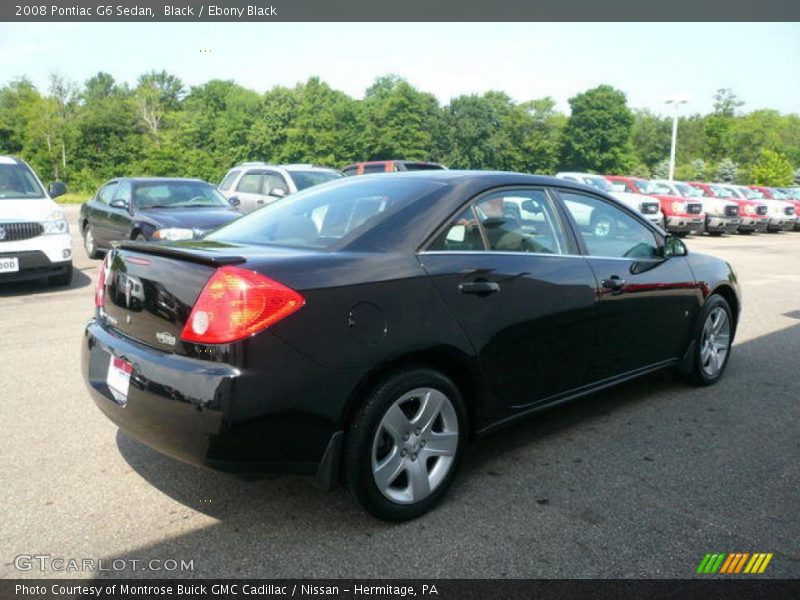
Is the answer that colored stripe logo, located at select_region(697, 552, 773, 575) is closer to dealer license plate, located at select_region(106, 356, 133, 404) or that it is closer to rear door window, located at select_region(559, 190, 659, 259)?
rear door window, located at select_region(559, 190, 659, 259)

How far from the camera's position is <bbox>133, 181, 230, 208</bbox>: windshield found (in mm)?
10445

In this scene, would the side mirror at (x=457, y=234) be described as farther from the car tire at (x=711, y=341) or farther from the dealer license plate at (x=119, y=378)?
the car tire at (x=711, y=341)

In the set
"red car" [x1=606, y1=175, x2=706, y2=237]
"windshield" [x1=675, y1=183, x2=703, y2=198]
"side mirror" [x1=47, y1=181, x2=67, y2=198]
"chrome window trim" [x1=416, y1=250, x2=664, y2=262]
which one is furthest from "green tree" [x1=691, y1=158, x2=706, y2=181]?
"chrome window trim" [x1=416, y1=250, x2=664, y2=262]

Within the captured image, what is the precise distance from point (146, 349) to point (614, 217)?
3.01 m

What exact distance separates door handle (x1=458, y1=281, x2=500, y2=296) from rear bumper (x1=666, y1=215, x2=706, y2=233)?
63.5 feet

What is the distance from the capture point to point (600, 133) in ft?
286

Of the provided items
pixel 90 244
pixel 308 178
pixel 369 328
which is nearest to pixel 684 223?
pixel 308 178

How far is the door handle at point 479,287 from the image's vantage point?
10.5 ft

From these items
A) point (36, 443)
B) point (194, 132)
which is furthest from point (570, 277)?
point (194, 132)

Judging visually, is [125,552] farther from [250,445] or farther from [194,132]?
[194,132]

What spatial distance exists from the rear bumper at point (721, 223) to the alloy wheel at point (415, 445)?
2181 cm

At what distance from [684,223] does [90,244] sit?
17.1m

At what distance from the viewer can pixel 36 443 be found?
3777 millimetres

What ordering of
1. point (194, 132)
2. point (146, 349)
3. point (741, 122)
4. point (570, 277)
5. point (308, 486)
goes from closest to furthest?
point (146, 349), point (308, 486), point (570, 277), point (194, 132), point (741, 122)
